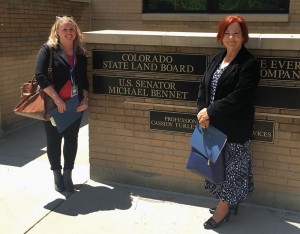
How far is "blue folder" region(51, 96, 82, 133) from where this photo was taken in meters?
3.65

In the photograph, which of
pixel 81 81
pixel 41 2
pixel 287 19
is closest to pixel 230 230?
pixel 81 81

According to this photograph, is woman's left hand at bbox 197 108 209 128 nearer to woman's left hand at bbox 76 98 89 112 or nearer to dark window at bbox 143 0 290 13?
woman's left hand at bbox 76 98 89 112

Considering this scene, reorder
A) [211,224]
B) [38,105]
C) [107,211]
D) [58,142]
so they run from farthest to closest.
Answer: [58,142] → [38,105] → [107,211] → [211,224]

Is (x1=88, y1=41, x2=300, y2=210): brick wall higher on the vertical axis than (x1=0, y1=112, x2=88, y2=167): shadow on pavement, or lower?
higher

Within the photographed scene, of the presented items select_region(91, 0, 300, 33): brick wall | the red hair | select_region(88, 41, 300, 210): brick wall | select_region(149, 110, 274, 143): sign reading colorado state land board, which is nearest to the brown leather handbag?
select_region(88, 41, 300, 210): brick wall

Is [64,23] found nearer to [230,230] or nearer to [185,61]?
[185,61]

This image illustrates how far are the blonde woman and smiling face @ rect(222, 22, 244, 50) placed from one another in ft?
4.77

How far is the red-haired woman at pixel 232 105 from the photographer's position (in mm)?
2943

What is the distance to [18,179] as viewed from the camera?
4.25 m

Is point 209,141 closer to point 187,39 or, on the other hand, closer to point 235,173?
point 235,173

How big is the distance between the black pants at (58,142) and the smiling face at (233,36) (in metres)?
1.67

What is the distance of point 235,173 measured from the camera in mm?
3189

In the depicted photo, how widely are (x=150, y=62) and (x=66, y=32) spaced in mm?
810

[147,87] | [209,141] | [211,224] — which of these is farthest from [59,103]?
[211,224]
